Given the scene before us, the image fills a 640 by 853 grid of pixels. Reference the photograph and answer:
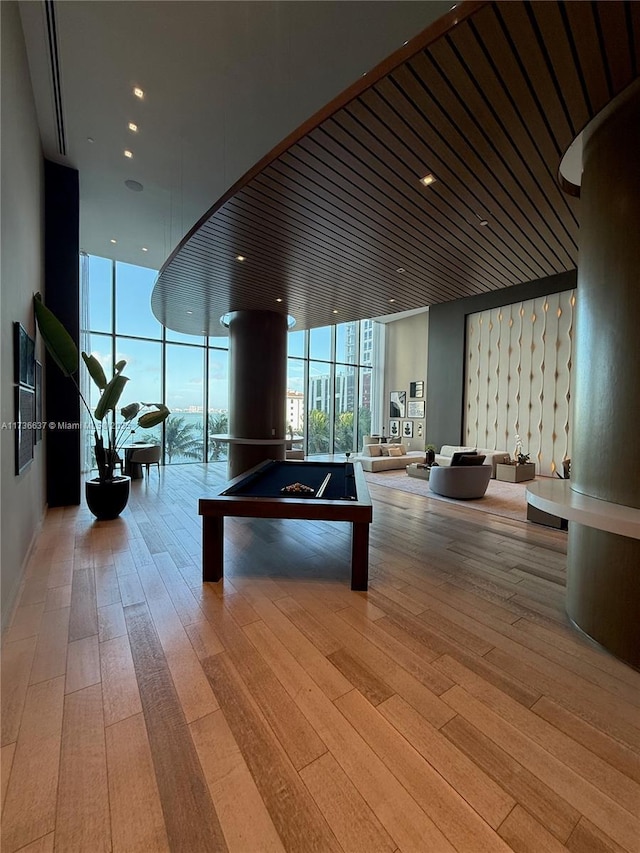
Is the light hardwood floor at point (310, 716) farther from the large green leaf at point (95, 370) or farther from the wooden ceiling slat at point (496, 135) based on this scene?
the wooden ceiling slat at point (496, 135)

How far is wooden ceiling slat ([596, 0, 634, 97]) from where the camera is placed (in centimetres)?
193

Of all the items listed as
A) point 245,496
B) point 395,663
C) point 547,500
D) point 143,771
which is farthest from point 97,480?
point 547,500

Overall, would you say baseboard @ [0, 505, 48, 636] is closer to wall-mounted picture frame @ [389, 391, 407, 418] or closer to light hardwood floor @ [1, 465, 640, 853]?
light hardwood floor @ [1, 465, 640, 853]

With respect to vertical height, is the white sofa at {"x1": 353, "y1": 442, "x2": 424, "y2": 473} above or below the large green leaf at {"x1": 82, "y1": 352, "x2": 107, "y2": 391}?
below

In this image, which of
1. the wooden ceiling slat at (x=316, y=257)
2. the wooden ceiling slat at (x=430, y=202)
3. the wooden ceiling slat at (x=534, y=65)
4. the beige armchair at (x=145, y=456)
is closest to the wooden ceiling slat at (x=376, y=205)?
the wooden ceiling slat at (x=430, y=202)

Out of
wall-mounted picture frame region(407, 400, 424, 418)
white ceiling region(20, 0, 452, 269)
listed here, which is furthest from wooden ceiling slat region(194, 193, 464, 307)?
wall-mounted picture frame region(407, 400, 424, 418)

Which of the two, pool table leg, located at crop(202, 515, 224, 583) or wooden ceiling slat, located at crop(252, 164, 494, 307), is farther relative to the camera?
wooden ceiling slat, located at crop(252, 164, 494, 307)

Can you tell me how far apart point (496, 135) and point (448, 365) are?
860 centimetres

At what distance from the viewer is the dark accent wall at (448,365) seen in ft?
34.8

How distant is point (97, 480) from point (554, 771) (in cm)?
531

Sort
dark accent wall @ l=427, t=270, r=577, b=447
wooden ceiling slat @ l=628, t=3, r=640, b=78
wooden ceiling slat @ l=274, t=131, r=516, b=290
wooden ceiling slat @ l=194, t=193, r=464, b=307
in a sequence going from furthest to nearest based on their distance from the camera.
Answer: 1. dark accent wall @ l=427, t=270, r=577, b=447
2. wooden ceiling slat @ l=194, t=193, r=464, b=307
3. wooden ceiling slat @ l=274, t=131, r=516, b=290
4. wooden ceiling slat @ l=628, t=3, r=640, b=78

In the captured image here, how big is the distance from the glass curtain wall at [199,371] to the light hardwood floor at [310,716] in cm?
567

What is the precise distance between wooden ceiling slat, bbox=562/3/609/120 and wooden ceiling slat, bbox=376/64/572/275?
28.7 inches

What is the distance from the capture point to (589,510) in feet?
7.16
